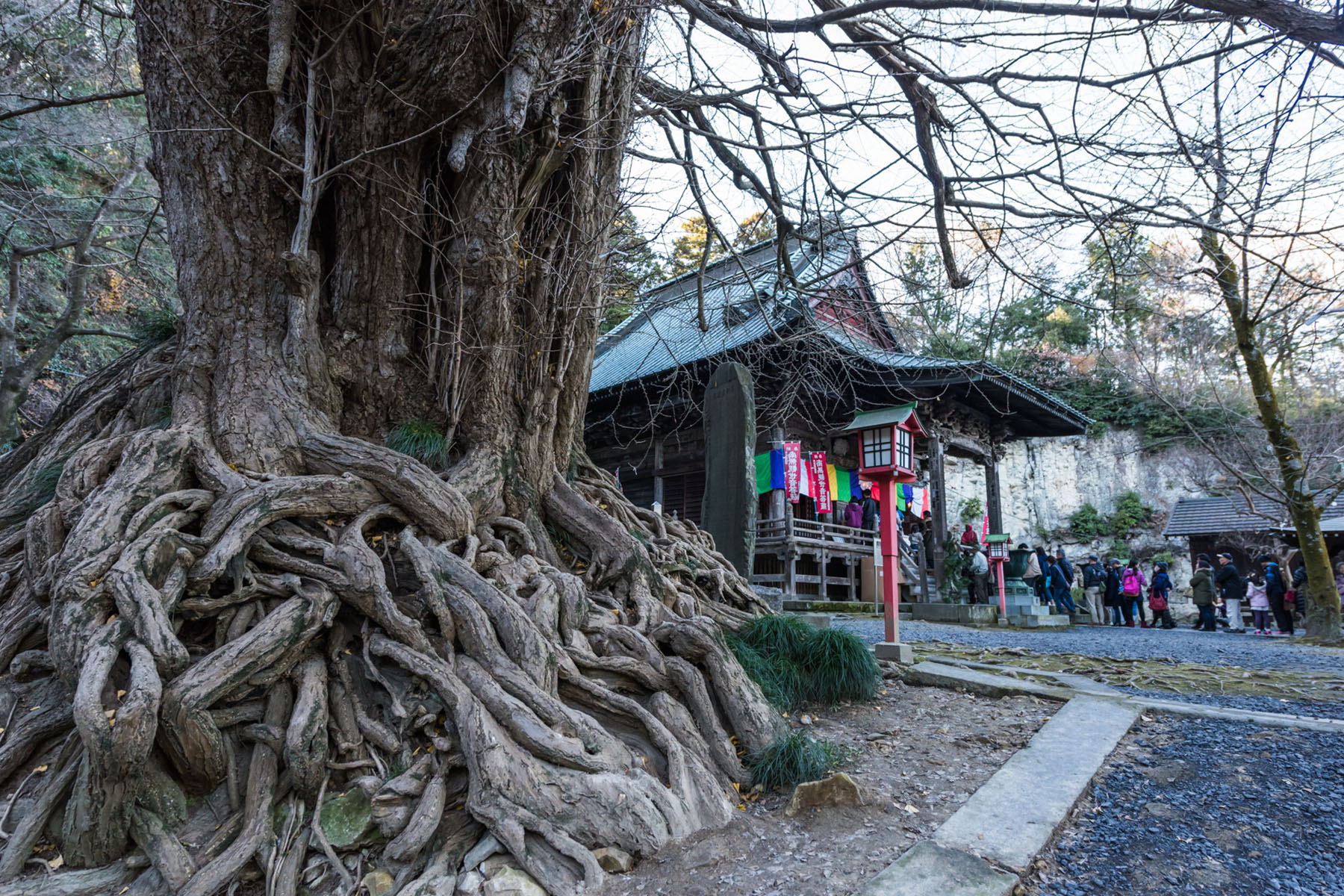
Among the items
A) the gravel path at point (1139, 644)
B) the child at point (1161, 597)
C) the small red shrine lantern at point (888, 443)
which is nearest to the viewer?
the small red shrine lantern at point (888, 443)

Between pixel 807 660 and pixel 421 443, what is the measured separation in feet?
8.13

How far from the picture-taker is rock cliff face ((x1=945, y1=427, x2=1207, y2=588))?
23.2 m

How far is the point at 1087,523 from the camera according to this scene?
76.4 ft

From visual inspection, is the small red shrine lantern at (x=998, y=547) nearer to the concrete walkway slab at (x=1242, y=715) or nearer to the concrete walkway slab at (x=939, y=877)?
the concrete walkway slab at (x=1242, y=715)

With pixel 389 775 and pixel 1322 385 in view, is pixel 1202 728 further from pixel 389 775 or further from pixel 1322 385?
pixel 1322 385

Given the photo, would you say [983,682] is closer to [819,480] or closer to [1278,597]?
[819,480]

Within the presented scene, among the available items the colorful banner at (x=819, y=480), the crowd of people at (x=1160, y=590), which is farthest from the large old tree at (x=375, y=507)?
the crowd of people at (x=1160, y=590)

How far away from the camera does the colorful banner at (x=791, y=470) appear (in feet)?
39.7

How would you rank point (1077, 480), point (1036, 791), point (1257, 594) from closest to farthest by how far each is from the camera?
1. point (1036, 791)
2. point (1257, 594)
3. point (1077, 480)

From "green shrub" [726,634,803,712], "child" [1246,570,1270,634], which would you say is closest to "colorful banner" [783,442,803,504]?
"child" [1246,570,1270,634]

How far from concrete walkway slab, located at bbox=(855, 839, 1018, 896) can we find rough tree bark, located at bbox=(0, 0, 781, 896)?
2.13 ft

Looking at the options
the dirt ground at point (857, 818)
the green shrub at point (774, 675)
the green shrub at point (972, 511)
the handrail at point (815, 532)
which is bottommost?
the dirt ground at point (857, 818)

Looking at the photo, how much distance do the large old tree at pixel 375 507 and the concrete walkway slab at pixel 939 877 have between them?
651 millimetres

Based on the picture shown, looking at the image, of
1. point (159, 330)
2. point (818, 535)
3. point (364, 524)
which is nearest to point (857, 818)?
point (364, 524)
